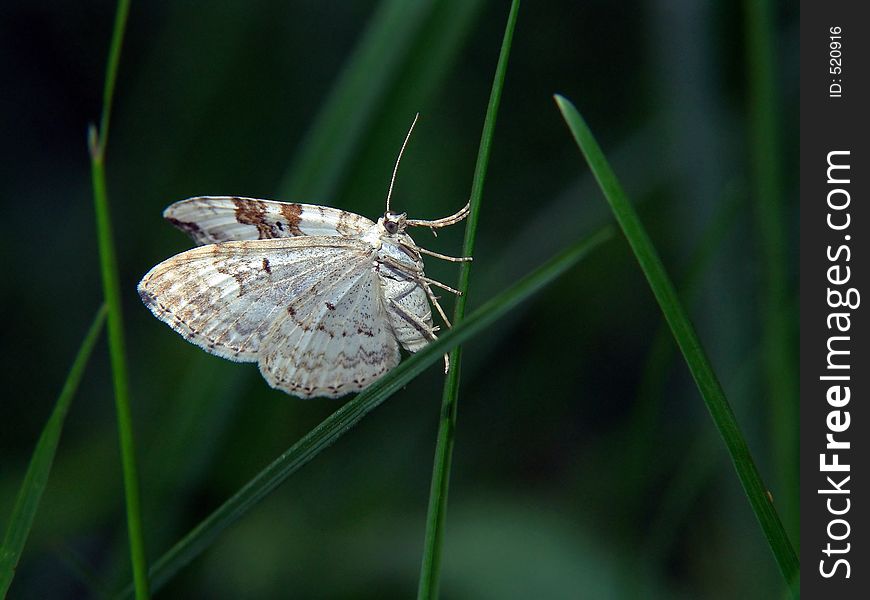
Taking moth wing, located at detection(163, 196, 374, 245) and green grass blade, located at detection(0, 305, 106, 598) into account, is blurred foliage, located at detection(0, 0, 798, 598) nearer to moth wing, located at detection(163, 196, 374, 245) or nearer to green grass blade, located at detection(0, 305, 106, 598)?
moth wing, located at detection(163, 196, 374, 245)

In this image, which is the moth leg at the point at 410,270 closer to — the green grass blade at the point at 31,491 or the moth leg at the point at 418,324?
the moth leg at the point at 418,324

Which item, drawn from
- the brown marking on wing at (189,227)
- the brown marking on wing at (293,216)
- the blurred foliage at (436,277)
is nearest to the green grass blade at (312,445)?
the blurred foliage at (436,277)

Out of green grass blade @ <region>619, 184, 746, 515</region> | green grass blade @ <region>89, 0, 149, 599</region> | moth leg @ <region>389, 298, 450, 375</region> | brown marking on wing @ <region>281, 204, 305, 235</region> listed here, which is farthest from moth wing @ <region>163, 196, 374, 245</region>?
green grass blade @ <region>89, 0, 149, 599</region>

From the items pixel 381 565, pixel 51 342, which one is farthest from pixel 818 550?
pixel 51 342

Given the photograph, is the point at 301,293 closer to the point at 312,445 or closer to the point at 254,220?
the point at 254,220

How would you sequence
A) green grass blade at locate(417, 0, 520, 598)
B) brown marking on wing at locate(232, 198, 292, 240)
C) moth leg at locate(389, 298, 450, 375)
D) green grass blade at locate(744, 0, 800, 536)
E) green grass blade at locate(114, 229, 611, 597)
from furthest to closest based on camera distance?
1. brown marking on wing at locate(232, 198, 292, 240)
2. moth leg at locate(389, 298, 450, 375)
3. green grass blade at locate(744, 0, 800, 536)
4. green grass blade at locate(417, 0, 520, 598)
5. green grass blade at locate(114, 229, 611, 597)

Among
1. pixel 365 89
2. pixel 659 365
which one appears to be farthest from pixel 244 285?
pixel 659 365
